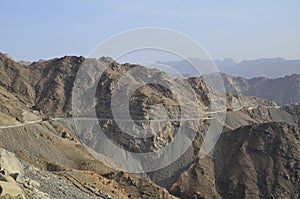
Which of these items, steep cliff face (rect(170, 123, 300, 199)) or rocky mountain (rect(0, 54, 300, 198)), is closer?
rocky mountain (rect(0, 54, 300, 198))

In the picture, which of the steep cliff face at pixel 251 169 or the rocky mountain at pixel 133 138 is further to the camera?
the steep cliff face at pixel 251 169

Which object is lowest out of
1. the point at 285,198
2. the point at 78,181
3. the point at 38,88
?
the point at 285,198

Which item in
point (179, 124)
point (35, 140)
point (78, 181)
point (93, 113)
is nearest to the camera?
point (78, 181)

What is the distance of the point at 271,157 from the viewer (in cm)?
6250

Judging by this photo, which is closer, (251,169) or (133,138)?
(251,169)

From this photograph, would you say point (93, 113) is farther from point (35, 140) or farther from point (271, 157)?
point (271, 157)

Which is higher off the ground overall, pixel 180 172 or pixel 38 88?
pixel 38 88

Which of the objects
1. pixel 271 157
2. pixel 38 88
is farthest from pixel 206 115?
pixel 38 88

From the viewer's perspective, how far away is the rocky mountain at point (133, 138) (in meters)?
45.5

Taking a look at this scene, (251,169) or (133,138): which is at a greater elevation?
(133,138)

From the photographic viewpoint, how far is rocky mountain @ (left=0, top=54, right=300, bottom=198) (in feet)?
149

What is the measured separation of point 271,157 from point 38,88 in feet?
166

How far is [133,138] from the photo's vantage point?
69750 mm

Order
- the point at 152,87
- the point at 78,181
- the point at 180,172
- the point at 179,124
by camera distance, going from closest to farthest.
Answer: the point at 78,181 < the point at 180,172 < the point at 179,124 < the point at 152,87
